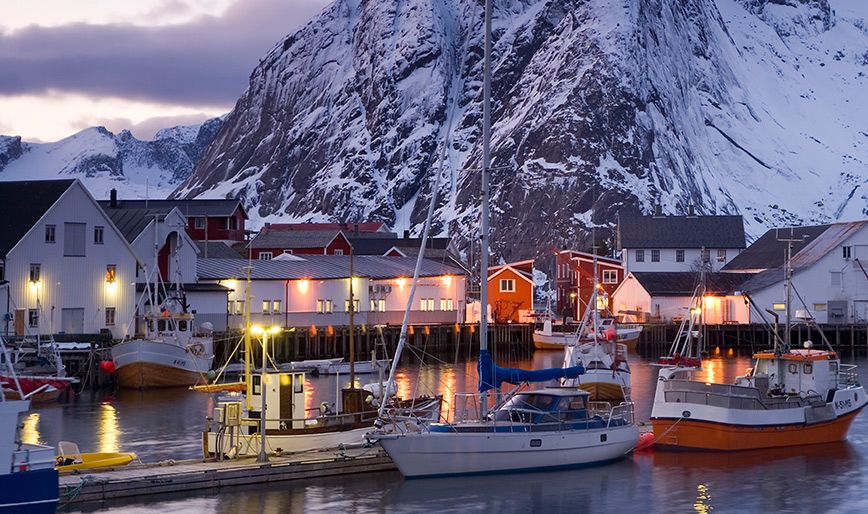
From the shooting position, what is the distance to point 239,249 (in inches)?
4569

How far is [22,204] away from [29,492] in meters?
46.7

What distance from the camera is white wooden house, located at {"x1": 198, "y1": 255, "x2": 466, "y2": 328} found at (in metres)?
84.7

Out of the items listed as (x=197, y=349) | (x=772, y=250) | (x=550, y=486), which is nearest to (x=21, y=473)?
(x=550, y=486)

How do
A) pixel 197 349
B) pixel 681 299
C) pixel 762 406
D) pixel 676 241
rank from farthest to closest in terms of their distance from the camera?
pixel 676 241
pixel 681 299
pixel 197 349
pixel 762 406

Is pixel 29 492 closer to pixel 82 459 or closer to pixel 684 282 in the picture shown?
pixel 82 459

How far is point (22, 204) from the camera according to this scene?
69.4m

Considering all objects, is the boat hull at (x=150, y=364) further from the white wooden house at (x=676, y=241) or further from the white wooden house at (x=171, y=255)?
the white wooden house at (x=676, y=241)

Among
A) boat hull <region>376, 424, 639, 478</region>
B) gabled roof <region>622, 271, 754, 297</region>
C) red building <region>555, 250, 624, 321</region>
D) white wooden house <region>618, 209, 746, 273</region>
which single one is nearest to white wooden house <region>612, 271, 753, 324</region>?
gabled roof <region>622, 271, 754, 297</region>

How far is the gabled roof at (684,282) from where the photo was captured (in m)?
109

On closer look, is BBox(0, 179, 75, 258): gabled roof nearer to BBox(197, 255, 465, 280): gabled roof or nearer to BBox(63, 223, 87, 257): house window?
BBox(63, 223, 87, 257): house window

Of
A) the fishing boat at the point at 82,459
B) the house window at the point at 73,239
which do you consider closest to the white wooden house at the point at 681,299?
the house window at the point at 73,239

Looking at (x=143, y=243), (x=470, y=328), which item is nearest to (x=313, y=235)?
(x=470, y=328)

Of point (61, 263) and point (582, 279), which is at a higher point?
point (582, 279)

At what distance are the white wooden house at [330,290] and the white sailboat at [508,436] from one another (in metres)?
41.0
